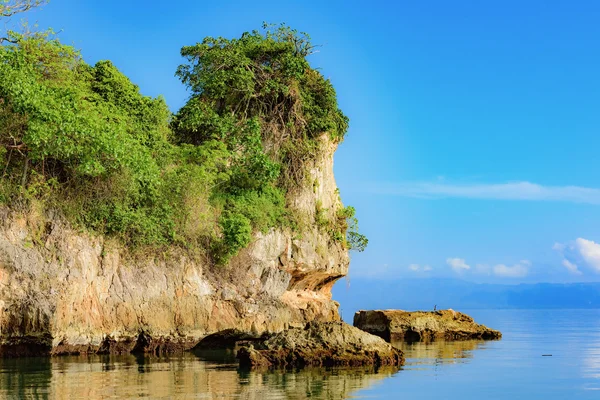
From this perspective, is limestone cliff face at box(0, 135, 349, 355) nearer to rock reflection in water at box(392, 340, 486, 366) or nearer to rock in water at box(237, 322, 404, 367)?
rock reflection in water at box(392, 340, 486, 366)

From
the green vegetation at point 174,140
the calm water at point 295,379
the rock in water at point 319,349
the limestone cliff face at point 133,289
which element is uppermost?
the green vegetation at point 174,140

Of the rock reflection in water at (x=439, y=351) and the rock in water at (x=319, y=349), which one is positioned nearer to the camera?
the rock in water at (x=319, y=349)

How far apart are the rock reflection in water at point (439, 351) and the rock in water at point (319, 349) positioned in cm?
203

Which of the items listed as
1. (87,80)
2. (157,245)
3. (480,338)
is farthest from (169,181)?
(480,338)

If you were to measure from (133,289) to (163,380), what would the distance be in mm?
7579

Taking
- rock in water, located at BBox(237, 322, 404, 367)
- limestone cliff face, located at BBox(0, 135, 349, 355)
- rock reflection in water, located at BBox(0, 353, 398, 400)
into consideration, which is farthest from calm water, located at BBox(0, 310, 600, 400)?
limestone cliff face, located at BBox(0, 135, 349, 355)

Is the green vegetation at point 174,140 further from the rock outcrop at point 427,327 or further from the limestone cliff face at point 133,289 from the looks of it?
the rock outcrop at point 427,327

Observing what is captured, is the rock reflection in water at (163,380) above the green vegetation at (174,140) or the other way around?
the other way around

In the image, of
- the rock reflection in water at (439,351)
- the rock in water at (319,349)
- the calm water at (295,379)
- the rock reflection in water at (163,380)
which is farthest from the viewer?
the rock reflection in water at (439,351)

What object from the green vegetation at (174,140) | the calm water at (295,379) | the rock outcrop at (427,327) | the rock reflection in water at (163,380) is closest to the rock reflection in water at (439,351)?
the calm water at (295,379)

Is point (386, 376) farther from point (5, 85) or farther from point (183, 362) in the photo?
point (5, 85)

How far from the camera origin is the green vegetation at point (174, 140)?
23.1 meters

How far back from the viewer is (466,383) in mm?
18875

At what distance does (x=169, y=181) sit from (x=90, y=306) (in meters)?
5.36
